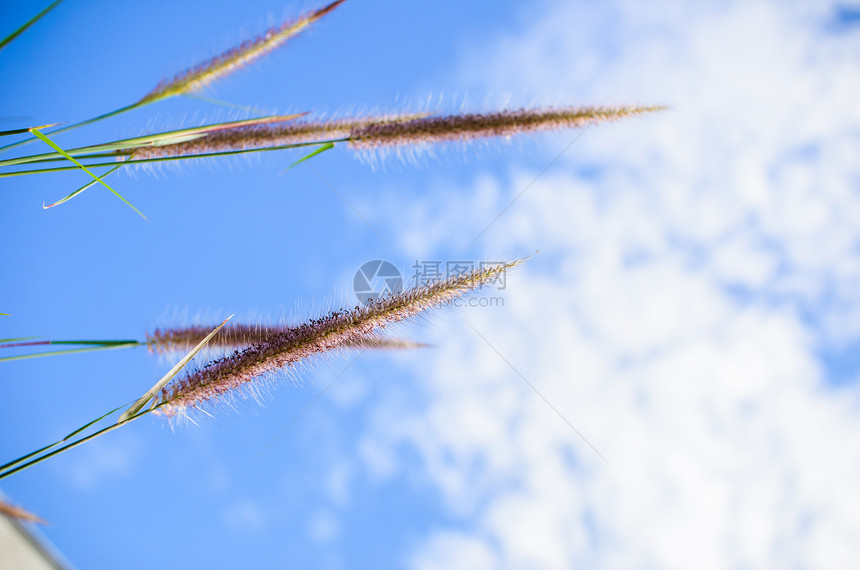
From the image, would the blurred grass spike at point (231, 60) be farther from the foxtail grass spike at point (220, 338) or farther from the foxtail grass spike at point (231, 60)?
the foxtail grass spike at point (220, 338)

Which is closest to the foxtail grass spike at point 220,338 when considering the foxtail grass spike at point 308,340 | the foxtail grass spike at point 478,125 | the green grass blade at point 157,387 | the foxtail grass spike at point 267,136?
the foxtail grass spike at point 308,340

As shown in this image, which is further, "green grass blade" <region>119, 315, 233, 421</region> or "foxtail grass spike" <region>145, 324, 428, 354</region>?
"foxtail grass spike" <region>145, 324, 428, 354</region>

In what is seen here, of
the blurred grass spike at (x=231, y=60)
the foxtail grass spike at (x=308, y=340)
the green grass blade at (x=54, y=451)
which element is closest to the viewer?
the green grass blade at (x=54, y=451)

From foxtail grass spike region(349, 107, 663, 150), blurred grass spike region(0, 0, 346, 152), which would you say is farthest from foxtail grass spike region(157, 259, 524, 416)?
blurred grass spike region(0, 0, 346, 152)

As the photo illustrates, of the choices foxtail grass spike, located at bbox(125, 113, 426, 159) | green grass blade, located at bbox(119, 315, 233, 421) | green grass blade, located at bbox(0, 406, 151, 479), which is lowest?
green grass blade, located at bbox(0, 406, 151, 479)

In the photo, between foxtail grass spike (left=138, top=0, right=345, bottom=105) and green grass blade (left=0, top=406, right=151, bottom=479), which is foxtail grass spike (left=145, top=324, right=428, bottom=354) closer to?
green grass blade (left=0, top=406, right=151, bottom=479)

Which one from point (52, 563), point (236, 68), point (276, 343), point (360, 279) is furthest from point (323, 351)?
point (52, 563)

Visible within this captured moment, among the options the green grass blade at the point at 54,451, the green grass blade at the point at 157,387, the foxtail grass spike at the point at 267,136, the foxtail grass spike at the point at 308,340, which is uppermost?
the foxtail grass spike at the point at 267,136
